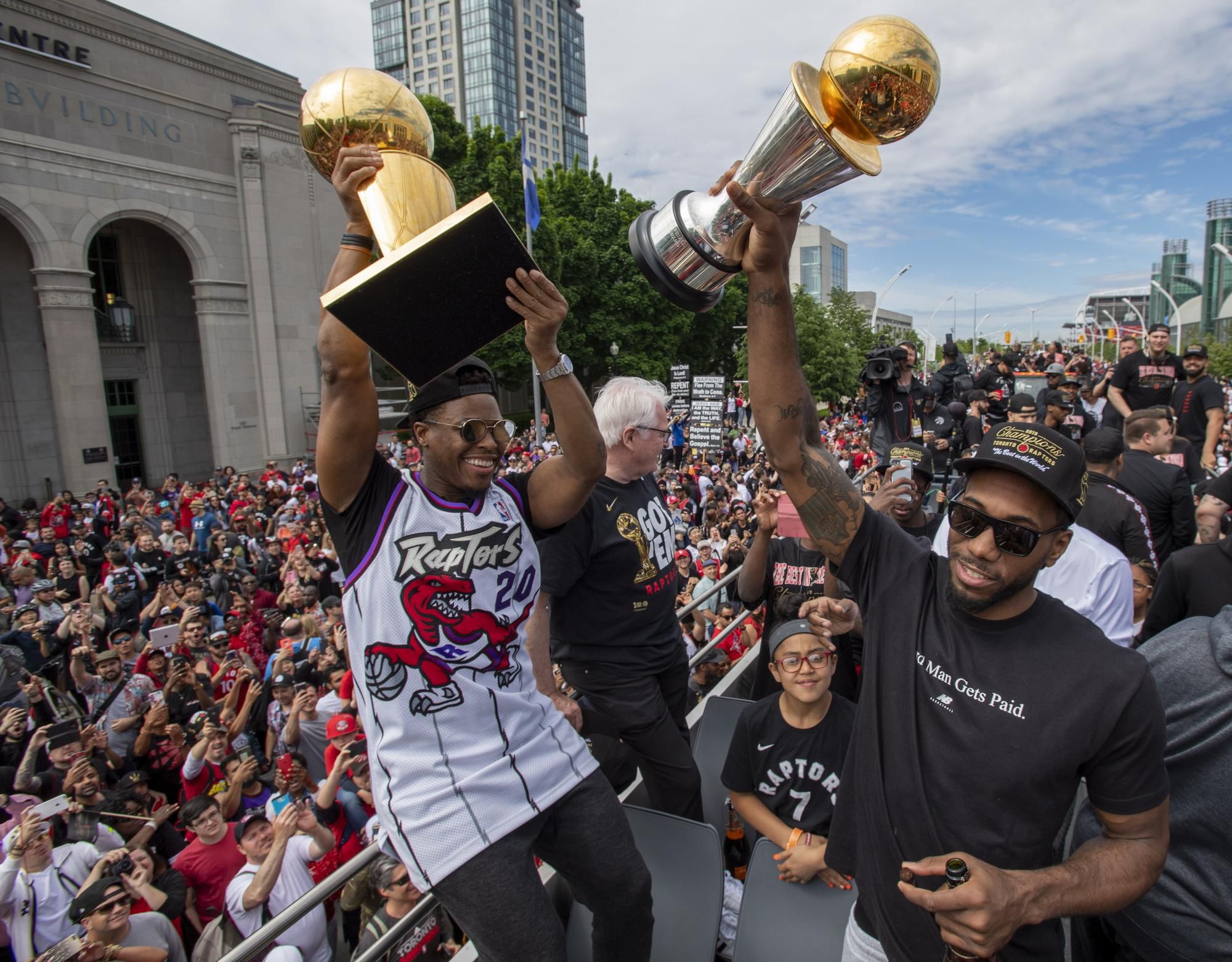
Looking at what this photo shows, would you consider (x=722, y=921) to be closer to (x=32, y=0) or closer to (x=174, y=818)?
(x=174, y=818)

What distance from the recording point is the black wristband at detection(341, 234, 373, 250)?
1.88 metres

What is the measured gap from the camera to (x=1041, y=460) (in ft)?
5.42

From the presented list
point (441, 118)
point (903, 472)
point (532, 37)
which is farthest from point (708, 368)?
point (532, 37)

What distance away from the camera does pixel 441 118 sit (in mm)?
26156

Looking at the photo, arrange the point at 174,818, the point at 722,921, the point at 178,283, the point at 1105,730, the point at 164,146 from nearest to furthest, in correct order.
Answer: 1. the point at 1105,730
2. the point at 722,921
3. the point at 174,818
4. the point at 164,146
5. the point at 178,283

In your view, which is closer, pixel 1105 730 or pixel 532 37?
pixel 1105 730

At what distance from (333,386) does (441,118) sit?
28.3m

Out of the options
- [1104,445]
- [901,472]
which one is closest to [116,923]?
[901,472]

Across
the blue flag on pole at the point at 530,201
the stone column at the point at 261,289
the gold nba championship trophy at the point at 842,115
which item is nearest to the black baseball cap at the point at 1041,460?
the gold nba championship trophy at the point at 842,115

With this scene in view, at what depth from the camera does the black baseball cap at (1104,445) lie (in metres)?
4.39

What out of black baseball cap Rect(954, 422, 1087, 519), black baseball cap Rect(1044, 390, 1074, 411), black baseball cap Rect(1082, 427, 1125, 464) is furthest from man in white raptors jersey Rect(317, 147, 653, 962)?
black baseball cap Rect(1044, 390, 1074, 411)

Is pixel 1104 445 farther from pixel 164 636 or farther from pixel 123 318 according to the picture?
pixel 123 318

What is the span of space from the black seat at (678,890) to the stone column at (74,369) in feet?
77.5

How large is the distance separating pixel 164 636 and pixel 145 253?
71.9ft
